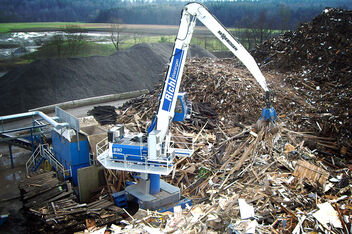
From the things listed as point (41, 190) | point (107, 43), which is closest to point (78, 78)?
point (107, 43)

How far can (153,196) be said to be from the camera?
38.2 ft

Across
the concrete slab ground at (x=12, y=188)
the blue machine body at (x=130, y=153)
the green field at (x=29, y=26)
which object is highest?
the green field at (x=29, y=26)

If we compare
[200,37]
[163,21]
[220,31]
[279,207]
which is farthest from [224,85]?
[163,21]

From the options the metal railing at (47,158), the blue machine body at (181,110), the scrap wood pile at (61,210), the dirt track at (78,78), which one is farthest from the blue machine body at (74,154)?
the dirt track at (78,78)

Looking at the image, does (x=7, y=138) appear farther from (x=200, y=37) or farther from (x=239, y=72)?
(x=200, y=37)

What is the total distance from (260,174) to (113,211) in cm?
593

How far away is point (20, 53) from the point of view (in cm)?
3338

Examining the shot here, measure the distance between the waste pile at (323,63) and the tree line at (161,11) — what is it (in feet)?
59.4

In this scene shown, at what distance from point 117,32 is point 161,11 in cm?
1044

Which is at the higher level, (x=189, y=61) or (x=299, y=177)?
(x=189, y=61)

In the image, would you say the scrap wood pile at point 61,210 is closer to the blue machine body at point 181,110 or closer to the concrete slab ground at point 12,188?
the concrete slab ground at point 12,188

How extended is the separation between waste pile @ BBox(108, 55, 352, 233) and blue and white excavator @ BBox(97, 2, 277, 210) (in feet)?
4.53

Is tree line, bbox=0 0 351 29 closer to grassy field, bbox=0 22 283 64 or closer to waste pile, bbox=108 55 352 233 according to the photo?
grassy field, bbox=0 22 283 64

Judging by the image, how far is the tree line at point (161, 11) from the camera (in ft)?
133
